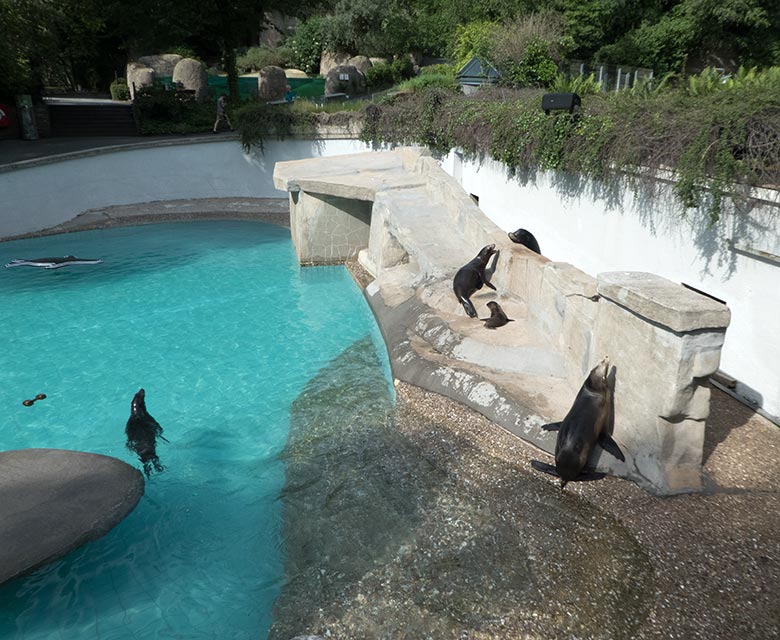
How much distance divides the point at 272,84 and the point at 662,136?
2491 centimetres

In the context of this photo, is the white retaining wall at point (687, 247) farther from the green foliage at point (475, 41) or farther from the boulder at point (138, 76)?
the boulder at point (138, 76)

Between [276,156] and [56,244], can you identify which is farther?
[276,156]

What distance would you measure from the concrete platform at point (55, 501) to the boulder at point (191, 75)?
25.7 metres

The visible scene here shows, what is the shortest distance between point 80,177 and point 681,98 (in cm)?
1534

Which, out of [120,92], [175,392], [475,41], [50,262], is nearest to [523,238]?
[175,392]

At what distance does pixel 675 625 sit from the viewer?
13.8ft

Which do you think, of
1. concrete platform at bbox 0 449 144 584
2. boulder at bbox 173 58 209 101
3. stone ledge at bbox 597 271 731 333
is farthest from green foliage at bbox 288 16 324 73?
concrete platform at bbox 0 449 144 584

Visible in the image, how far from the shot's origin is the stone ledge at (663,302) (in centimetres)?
493

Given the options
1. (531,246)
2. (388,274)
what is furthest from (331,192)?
(531,246)

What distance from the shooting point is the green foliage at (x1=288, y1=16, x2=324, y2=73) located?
3644cm

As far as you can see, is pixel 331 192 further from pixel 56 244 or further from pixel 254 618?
pixel 254 618

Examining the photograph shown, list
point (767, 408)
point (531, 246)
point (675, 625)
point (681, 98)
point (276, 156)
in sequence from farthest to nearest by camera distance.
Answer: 1. point (276, 156)
2. point (531, 246)
3. point (681, 98)
4. point (767, 408)
5. point (675, 625)

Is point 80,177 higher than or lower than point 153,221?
higher

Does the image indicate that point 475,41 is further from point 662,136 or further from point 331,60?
point 662,136
